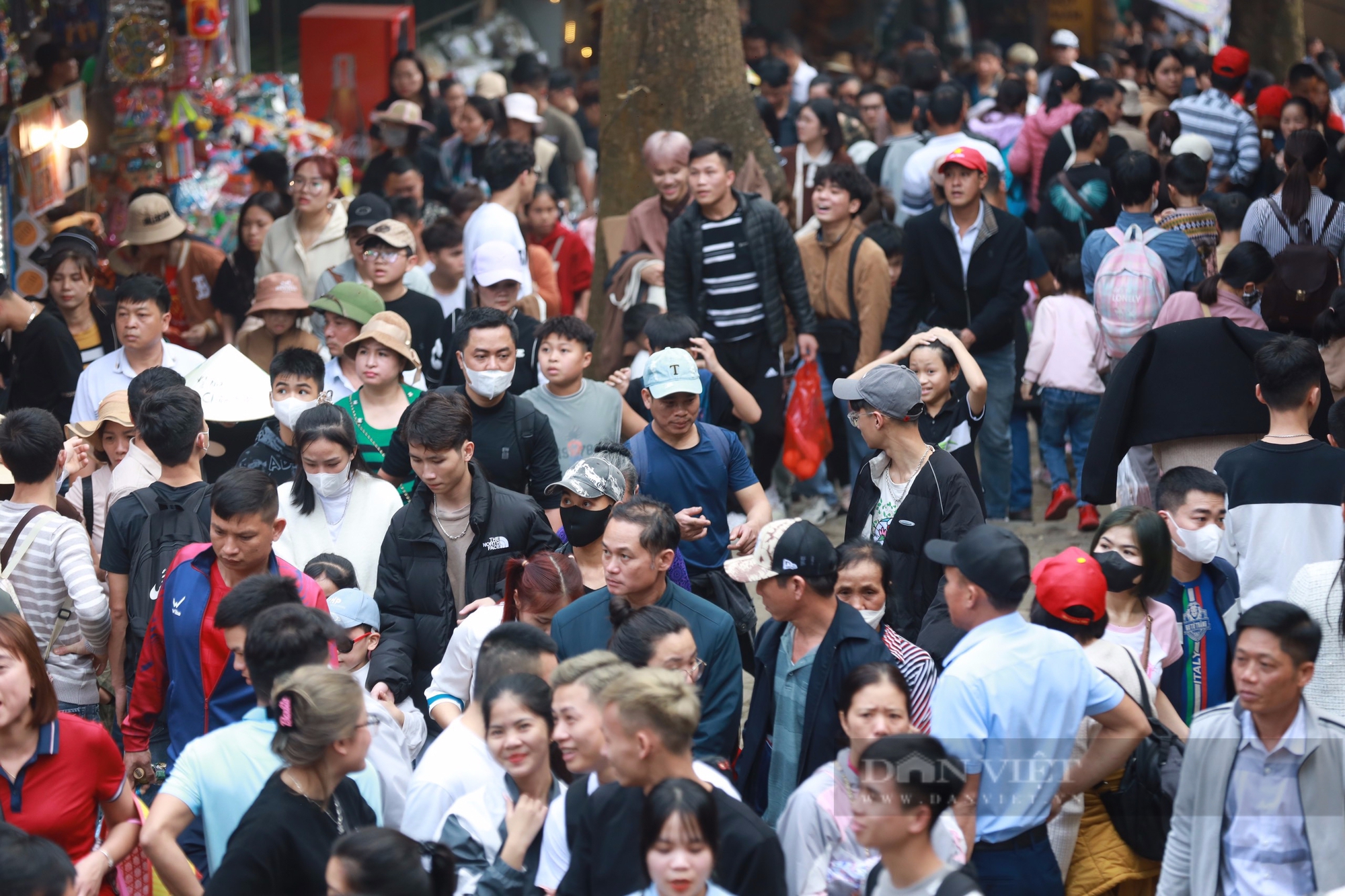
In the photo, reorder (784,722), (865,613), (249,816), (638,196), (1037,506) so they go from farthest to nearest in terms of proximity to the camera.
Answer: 1. (638,196)
2. (1037,506)
3. (865,613)
4. (784,722)
5. (249,816)

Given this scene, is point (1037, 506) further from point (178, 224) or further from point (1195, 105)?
point (178, 224)

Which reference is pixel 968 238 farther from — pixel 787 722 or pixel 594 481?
pixel 787 722

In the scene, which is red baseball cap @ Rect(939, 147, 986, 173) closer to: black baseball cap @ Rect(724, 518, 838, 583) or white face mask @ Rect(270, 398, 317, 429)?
white face mask @ Rect(270, 398, 317, 429)

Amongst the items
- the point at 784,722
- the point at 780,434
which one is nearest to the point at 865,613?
the point at 784,722

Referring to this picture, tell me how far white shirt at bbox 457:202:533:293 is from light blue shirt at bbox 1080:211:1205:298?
3.09 metres

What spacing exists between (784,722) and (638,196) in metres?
5.86

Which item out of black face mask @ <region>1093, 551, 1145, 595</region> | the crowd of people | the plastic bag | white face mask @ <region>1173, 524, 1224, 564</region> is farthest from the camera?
the plastic bag

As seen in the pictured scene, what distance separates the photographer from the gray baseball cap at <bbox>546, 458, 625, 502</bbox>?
190 inches

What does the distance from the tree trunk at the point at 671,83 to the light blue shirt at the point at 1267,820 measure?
19.9 ft

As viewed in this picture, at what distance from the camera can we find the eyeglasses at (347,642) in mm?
3988

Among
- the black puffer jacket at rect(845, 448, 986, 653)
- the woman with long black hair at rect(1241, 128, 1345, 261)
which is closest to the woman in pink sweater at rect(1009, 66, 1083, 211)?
the woman with long black hair at rect(1241, 128, 1345, 261)

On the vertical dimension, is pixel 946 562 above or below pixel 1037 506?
above

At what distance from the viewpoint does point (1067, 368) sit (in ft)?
26.4

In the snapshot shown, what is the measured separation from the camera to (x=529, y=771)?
3641 mm
